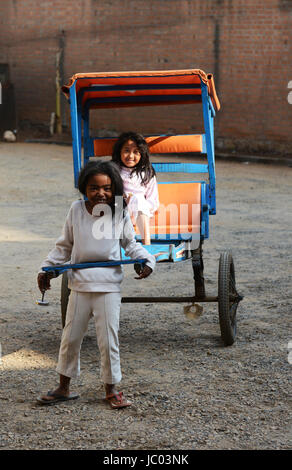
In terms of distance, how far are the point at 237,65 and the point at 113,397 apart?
12819 mm

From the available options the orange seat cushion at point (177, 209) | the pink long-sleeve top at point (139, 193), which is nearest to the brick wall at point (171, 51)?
the orange seat cushion at point (177, 209)

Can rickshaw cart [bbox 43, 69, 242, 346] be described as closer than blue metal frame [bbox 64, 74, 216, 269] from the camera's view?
Yes

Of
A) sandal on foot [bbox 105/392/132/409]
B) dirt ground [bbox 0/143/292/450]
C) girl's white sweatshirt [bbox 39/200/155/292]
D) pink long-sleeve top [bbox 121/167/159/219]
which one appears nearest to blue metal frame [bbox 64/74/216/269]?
pink long-sleeve top [bbox 121/167/159/219]

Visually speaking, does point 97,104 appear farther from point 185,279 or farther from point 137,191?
point 185,279

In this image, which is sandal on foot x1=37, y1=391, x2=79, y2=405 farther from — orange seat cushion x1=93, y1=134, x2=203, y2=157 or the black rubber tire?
orange seat cushion x1=93, y1=134, x2=203, y2=157

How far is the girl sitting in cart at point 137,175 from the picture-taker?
16.5ft

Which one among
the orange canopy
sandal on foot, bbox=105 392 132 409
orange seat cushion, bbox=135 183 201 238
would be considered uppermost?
the orange canopy

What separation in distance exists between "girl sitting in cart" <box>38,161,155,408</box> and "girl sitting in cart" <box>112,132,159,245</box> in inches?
49.6

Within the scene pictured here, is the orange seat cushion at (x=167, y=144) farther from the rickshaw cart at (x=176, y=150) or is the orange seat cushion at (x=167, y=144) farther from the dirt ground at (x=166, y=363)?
the dirt ground at (x=166, y=363)

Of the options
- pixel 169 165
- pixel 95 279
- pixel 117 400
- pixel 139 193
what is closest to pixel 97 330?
pixel 95 279

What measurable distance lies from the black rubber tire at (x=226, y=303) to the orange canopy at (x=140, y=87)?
1287 mm

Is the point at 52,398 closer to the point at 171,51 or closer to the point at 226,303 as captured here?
the point at 226,303

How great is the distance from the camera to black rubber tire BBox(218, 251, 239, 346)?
4430mm
